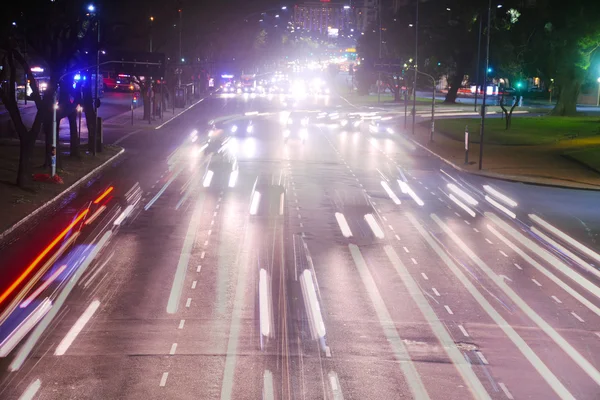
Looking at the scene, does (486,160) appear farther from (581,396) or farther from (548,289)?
(581,396)

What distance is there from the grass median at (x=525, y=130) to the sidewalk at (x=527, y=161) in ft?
7.96

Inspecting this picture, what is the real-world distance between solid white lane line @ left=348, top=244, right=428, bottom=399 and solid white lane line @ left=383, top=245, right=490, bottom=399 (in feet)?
2.42

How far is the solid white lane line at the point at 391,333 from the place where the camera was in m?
14.2

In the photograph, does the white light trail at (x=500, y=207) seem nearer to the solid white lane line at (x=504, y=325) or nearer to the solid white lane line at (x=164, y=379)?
the solid white lane line at (x=504, y=325)

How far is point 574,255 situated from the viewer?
83.5 feet

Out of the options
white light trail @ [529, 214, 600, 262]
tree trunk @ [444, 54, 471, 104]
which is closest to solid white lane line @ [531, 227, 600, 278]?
white light trail @ [529, 214, 600, 262]

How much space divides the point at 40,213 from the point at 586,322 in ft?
61.9

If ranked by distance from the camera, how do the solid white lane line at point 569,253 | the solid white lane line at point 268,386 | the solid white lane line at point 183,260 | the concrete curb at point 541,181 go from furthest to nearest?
the concrete curb at point 541,181 → the solid white lane line at point 569,253 → the solid white lane line at point 183,260 → the solid white lane line at point 268,386

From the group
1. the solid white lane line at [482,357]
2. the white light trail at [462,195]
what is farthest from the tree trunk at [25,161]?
the solid white lane line at [482,357]

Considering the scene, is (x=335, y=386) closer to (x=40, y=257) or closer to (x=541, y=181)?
(x=40, y=257)

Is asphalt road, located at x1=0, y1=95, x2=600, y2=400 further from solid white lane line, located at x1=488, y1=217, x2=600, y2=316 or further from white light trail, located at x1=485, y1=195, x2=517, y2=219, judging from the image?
white light trail, located at x1=485, y1=195, x2=517, y2=219

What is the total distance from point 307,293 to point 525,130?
185 ft

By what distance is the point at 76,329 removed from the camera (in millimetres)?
17156

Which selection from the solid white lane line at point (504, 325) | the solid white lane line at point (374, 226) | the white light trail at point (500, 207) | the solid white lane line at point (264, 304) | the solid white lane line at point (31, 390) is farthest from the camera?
the white light trail at point (500, 207)
